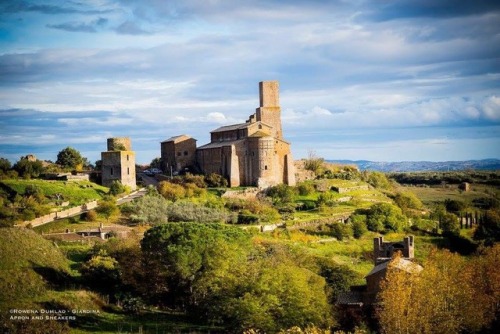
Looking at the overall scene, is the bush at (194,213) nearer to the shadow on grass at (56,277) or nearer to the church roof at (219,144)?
the church roof at (219,144)

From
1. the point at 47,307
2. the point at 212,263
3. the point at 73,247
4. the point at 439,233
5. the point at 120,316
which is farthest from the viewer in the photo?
the point at 439,233

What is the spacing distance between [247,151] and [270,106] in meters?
8.86

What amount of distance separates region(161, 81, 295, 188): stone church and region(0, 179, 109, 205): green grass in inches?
450

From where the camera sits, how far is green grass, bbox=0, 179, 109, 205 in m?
54.7

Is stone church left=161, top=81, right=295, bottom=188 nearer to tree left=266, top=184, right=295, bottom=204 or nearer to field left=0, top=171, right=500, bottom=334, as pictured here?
tree left=266, top=184, right=295, bottom=204

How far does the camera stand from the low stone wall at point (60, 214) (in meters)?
48.8

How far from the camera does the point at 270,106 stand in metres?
71.8

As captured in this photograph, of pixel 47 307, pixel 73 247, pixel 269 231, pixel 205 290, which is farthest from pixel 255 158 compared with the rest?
pixel 47 307

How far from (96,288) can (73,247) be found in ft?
22.3

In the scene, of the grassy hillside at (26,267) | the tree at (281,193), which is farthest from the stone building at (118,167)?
the grassy hillside at (26,267)

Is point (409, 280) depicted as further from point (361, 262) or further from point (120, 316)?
point (361, 262)

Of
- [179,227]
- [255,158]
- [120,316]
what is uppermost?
[255,158]

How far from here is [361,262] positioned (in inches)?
1998

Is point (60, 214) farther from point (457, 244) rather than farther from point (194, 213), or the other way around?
point (457, 244)
